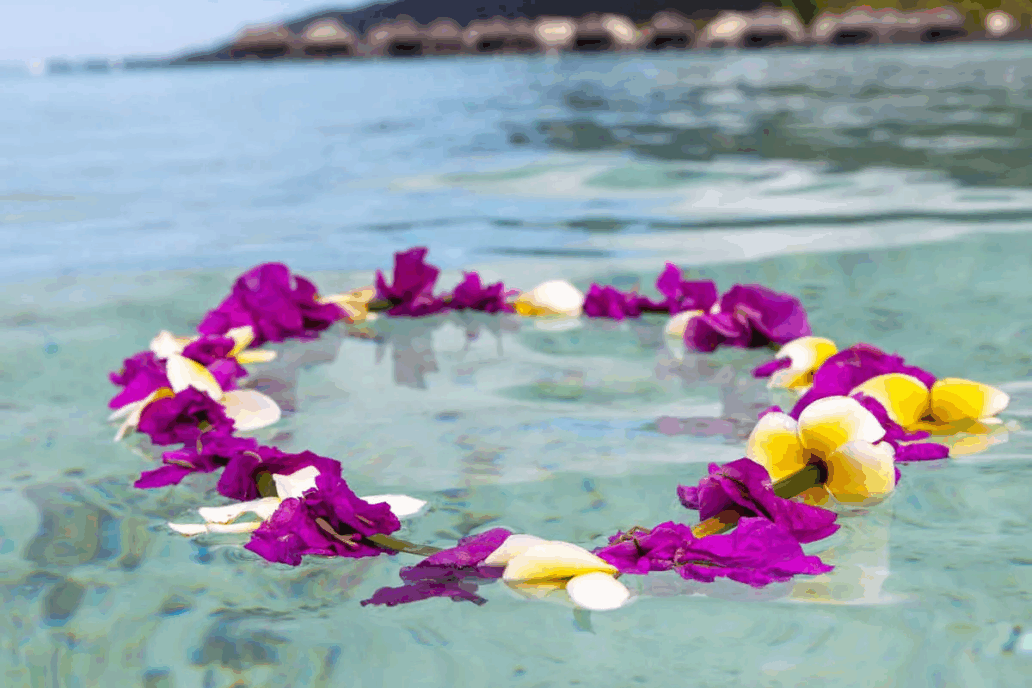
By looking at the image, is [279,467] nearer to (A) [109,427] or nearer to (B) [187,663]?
(B) [187,663]

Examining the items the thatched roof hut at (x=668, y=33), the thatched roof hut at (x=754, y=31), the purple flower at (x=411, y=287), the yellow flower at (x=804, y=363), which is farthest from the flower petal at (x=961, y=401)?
the thatched roof hut at (x=668, y=33)

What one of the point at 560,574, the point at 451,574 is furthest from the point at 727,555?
the point at 451,574

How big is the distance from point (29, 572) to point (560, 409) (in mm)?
1021

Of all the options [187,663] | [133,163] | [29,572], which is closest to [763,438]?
[187,663]

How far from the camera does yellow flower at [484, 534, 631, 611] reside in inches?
49.8

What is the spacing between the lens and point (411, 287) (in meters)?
2.94

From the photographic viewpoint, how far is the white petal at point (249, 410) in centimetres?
199

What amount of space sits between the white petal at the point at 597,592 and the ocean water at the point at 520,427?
1.3 inches

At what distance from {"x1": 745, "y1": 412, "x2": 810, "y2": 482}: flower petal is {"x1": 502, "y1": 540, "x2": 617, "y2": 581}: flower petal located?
32 centimetres

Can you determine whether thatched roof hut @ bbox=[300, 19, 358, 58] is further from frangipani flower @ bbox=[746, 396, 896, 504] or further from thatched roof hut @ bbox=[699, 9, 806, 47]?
frangipani flower @ bbox=[746, 396, 896, 504]

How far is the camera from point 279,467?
1.56 m

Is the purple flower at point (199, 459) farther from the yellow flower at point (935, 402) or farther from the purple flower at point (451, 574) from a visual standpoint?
the yellow flower at point (935, 402)

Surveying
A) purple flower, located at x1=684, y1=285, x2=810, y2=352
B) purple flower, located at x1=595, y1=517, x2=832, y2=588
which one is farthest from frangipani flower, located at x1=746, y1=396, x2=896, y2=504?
purple flower, located at x1=684, y1=285, x2=810, y2=352

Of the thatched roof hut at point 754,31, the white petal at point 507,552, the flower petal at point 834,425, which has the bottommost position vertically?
the white petal at point 507,552
